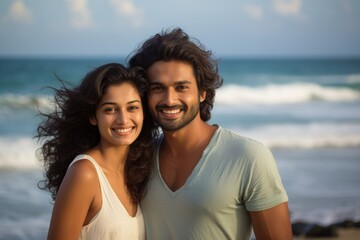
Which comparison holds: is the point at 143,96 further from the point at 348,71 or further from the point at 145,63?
the point at 348,71

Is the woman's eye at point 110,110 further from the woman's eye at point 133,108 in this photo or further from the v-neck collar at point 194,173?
the v-neck collar at point 194,173

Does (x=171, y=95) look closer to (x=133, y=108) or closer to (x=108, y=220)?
(x=133, y=108)

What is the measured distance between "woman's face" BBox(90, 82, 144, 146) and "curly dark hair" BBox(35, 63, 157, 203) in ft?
0.14

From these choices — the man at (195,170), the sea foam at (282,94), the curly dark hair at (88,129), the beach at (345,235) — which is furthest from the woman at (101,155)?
the sea foam at (282,94)

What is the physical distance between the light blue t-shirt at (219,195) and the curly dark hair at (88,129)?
0.66ft

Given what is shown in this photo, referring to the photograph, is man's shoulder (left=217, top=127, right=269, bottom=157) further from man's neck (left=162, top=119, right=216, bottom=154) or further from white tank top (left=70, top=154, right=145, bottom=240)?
white tank top (left=70, top=154, right=145, bottom=240)

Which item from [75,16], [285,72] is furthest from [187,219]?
[285,72]

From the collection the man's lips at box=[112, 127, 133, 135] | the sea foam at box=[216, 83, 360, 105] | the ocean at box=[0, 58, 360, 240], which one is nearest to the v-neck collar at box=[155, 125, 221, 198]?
the man's lips at box=[112, 127, 133, 135]

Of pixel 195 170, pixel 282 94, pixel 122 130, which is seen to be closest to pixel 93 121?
pixel 122 130

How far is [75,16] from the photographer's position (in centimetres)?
3111

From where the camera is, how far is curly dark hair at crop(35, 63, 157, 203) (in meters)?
3.86

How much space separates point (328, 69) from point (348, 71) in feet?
5.31

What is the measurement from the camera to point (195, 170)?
391 cm

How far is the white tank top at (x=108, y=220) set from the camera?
374 cm
